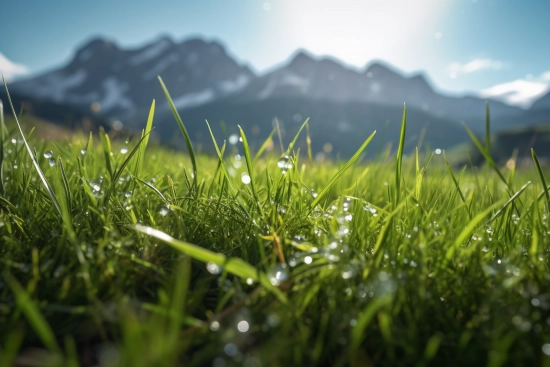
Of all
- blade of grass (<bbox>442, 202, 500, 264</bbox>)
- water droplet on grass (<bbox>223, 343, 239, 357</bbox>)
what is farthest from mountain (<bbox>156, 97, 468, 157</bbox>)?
water droplet on grass (<bbox>223, 343, 239, 357</bbox>)

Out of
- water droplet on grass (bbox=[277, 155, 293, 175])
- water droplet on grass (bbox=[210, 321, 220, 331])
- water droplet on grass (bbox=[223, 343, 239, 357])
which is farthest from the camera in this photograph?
water droplet on grass (bbox=[277, 155, 293, 175])

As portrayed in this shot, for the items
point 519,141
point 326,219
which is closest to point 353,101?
point 519,141

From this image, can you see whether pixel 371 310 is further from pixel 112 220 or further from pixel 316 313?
pixel 112 220

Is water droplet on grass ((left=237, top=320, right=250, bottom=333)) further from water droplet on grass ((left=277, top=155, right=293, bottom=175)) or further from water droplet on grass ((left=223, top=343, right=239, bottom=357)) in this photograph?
water droplet on grass ((left=277, top=155, right=293, bottom=175))

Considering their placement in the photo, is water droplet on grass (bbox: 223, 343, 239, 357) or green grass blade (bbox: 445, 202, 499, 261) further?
green grass blade (bbox: 445, 202, 499, 261)

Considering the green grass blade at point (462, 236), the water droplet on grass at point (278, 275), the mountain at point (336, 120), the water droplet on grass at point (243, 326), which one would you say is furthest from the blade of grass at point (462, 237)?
the mountain at point (336, 120)

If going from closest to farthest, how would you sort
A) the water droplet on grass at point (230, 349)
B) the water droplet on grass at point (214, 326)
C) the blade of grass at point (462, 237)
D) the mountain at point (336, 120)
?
1. the water droplet on grass at point (230, 349)
2. the water droplet on grass at point (214, 326)
3. the blade of grass at point (462, 237)
4. the mountain at point (336, 120)

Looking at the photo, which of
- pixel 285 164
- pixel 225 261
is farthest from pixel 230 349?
pixel 285 164

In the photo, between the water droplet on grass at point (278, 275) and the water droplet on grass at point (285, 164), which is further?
the water droplet on grass at point (285, 164)

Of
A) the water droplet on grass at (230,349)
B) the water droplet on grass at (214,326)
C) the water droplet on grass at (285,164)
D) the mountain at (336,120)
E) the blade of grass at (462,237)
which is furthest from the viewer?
the mountain at (336,120)

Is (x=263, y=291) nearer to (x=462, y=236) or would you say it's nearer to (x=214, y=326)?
(x=214, y=326)

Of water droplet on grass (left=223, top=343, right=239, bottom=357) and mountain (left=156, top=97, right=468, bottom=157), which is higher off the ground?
water droplet on grass (left=223, top=343, right=239, bottom=357)

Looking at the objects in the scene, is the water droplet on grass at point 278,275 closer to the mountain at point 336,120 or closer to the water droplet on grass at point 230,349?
the water droplet on grass at point 230,349

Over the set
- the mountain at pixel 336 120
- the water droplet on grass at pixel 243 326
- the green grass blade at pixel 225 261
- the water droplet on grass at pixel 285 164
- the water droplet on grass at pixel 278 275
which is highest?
the water droplet on grass at pixel 285 164
